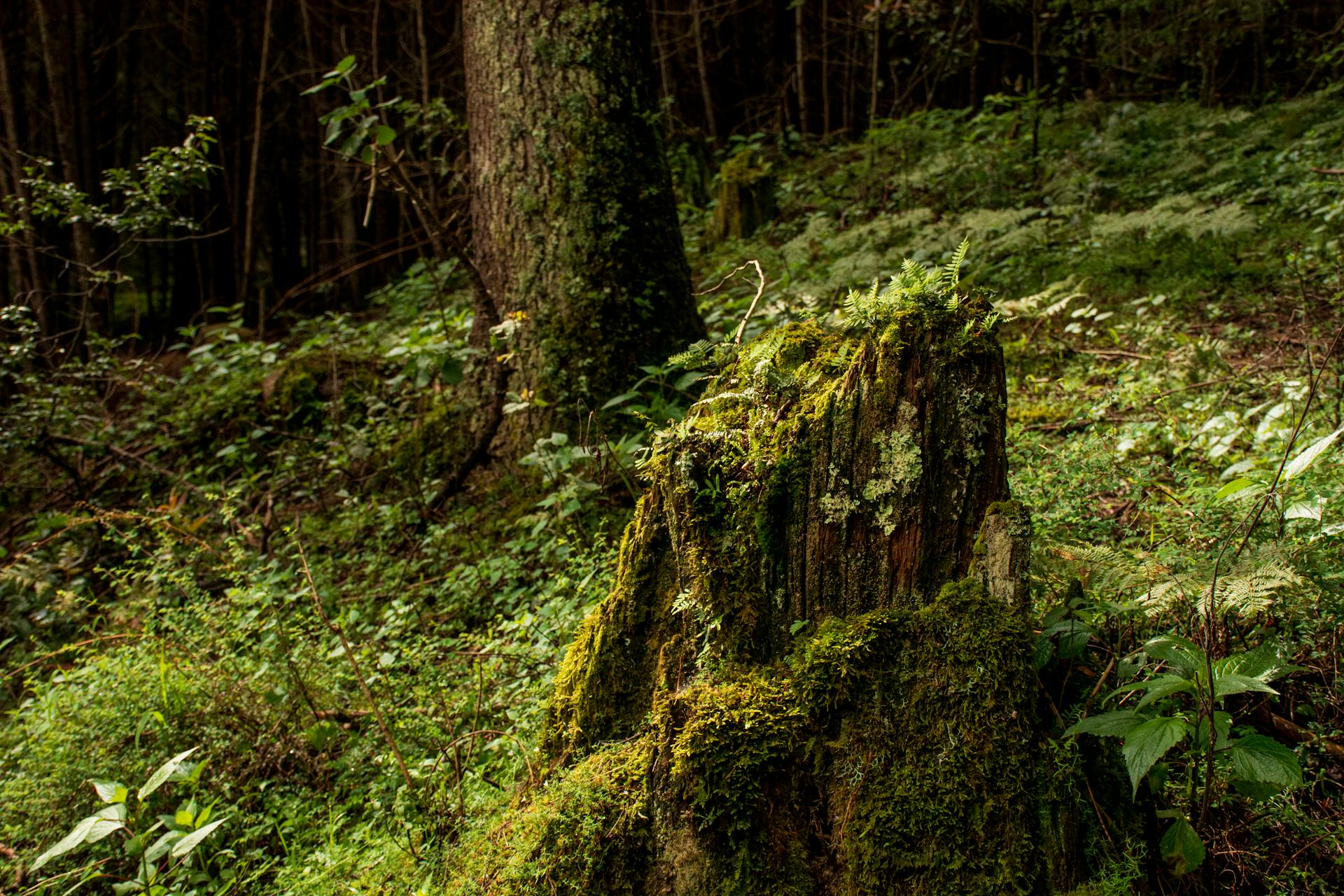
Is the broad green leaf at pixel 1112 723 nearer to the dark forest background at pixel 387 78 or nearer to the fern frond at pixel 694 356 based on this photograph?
the fern frond at pixel 694 356

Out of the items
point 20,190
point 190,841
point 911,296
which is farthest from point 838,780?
point 20,190

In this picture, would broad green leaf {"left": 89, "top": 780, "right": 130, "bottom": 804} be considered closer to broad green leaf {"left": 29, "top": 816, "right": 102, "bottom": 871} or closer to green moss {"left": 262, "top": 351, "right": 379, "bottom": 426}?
broad green leaf {"left": 29, "top": 816, "right": 102, "bottom": 871}

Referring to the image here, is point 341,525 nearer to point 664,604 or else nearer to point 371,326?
point 664,604

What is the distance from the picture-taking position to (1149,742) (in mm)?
1591

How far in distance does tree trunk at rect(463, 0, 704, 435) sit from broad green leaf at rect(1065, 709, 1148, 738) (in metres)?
3.35

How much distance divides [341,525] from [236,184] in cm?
1072

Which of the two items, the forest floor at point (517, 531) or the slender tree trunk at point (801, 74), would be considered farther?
the slender tree trunk at point (801, 74)

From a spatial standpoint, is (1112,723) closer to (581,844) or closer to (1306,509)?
(1306,509)

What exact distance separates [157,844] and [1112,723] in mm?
2722

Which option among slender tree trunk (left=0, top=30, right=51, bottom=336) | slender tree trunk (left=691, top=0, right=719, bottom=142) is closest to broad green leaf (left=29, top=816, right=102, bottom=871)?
slender tree trunk (left=0, top=30, right=51, bottom=336)

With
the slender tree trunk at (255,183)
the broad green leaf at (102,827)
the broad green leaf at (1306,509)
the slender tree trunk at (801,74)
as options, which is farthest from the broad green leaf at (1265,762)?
the slender tree trunk at (801,74)

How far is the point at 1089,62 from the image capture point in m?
10.6

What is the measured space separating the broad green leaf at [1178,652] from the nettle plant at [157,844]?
2.60m

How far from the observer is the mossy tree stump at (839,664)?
1.80 m
